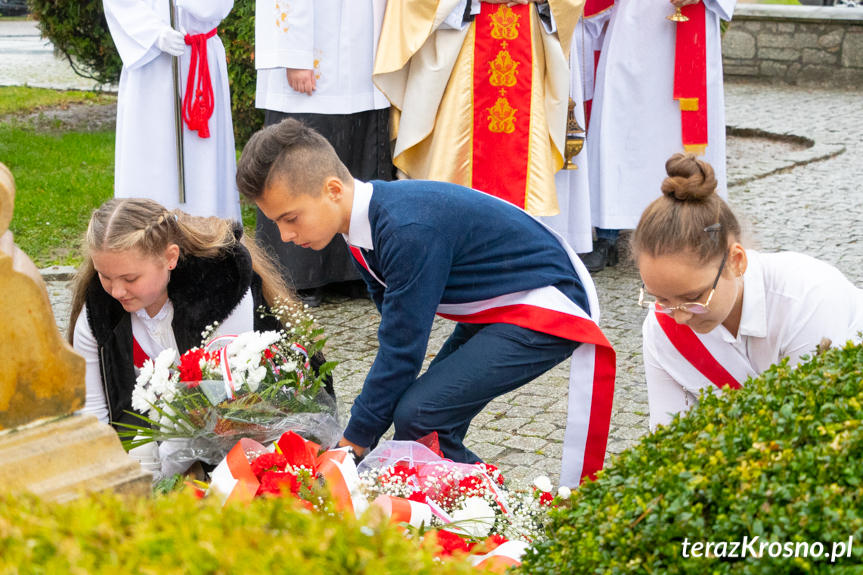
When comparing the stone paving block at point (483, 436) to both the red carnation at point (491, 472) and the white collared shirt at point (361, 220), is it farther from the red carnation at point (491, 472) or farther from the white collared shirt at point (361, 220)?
the white collared shirt at point (361, 220)

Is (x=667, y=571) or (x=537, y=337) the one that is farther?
(x=537, y=337)

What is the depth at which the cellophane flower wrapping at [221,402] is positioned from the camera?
9.45 feet

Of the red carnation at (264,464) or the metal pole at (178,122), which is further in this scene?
the metal pole at (178,122)

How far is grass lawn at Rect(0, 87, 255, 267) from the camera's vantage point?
717 cm

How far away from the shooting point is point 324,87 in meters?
5.56

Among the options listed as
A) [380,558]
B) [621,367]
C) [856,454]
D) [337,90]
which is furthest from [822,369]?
[337,90]

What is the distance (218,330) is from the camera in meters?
3.40

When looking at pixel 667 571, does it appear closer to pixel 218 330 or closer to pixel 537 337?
pixel 537 337

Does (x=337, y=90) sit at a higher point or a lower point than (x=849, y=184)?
higher

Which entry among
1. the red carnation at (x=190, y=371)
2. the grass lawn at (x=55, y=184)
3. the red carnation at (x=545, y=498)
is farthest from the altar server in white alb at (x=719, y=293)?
the grass lawn at (x=55, y=184)

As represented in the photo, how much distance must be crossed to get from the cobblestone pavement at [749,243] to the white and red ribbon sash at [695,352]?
33 cm

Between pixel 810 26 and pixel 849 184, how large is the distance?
5.57 meters

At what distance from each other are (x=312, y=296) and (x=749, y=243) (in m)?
3.38

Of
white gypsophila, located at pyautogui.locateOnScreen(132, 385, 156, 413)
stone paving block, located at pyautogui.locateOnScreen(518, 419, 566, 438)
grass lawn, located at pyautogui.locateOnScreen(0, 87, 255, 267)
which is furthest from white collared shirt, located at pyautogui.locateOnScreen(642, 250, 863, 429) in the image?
grass lawn, located at pyautogui.locateOnScreen(0, 87, 255, 267)
